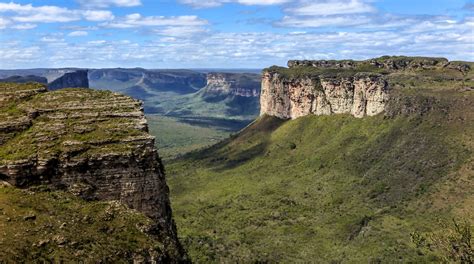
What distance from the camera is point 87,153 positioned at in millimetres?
42938

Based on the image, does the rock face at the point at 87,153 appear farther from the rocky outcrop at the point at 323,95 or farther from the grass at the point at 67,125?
the rocky outcrop at the point at 323,95

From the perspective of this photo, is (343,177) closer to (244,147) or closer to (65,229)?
(244,147)

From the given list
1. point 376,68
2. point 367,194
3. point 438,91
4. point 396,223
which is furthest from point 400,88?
point 396,223

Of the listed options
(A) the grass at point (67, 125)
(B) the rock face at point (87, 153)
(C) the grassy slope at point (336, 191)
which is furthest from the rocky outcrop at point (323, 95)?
(B) the rock face at point (87, 153)

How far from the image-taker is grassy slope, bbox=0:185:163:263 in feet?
116

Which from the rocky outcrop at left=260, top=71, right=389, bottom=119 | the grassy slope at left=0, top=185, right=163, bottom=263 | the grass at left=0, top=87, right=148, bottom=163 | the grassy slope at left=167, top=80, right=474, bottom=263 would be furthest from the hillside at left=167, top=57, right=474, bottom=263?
the grassy slope at left=0, top=185, right=163, bottom=263

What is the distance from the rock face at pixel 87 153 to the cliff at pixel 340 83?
10538 cm

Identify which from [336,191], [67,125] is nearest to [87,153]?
[67,125]

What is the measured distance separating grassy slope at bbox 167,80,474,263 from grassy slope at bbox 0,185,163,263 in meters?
54.5

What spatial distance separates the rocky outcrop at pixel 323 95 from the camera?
14325cm

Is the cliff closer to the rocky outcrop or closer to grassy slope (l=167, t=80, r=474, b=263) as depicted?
the rocky outcrop

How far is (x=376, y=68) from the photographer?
15812 cm

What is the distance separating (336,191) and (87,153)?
87.2m

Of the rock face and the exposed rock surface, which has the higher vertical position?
the exposed rock surface
